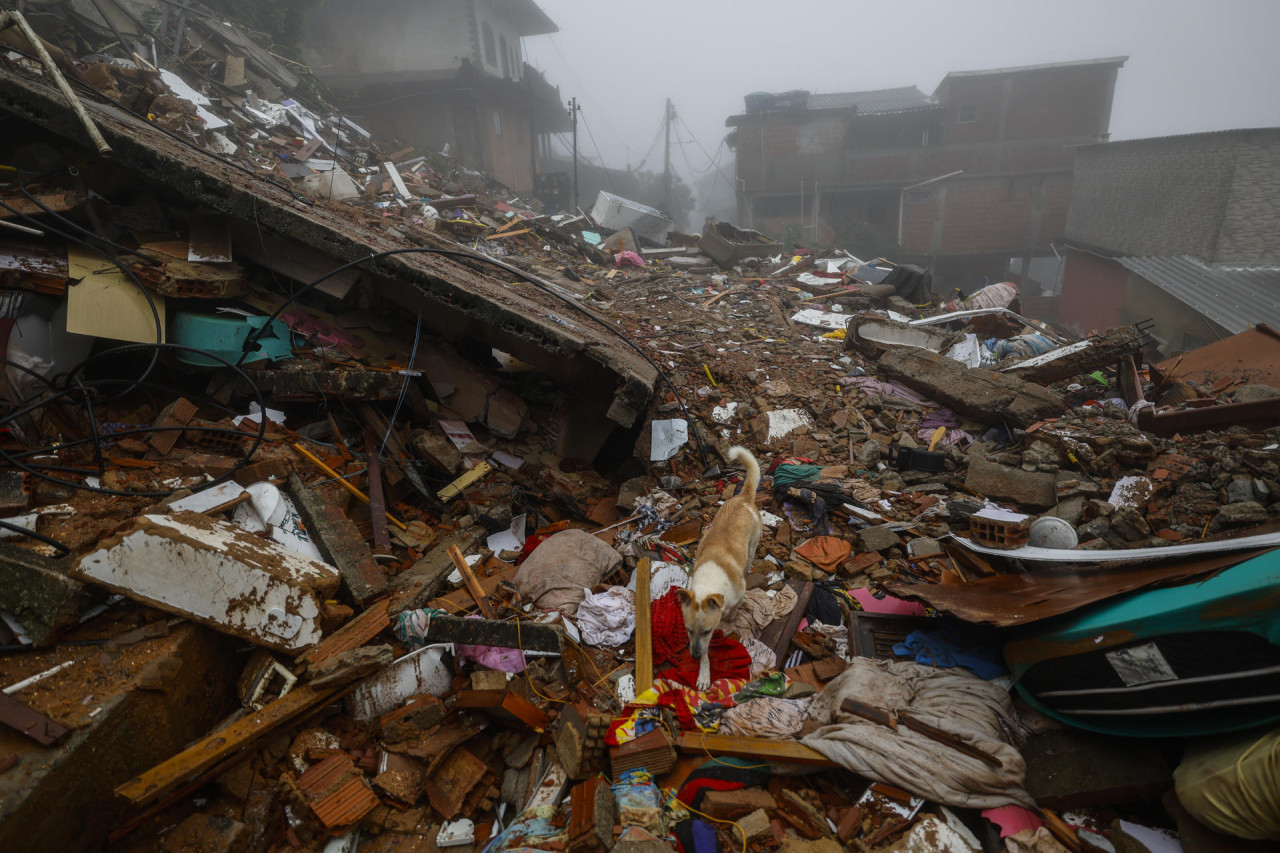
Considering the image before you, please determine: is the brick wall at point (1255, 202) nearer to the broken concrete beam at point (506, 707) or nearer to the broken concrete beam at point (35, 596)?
the broken concrete beam at point (506, 707)

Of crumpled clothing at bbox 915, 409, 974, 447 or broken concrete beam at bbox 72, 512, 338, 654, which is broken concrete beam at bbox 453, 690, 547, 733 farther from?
crumpled clothing at bbox 915, 409, 974, 447

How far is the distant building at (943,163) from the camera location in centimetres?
2431

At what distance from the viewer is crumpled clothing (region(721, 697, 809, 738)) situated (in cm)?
293

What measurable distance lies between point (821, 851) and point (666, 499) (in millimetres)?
2843

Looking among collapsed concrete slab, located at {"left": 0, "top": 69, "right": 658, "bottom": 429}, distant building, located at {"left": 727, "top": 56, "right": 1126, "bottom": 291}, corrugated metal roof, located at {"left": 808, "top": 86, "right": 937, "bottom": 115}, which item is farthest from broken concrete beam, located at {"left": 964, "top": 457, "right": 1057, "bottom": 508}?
corrugated metal roof, located at {"left": 808, "top": 86, "right": 937, "bottom": 115}

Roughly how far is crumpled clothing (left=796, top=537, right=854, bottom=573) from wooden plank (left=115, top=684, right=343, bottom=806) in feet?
10.0

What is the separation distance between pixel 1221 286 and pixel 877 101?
1976cm

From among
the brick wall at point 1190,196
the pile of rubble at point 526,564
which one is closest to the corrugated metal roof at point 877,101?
the brick wall at point 1190,196

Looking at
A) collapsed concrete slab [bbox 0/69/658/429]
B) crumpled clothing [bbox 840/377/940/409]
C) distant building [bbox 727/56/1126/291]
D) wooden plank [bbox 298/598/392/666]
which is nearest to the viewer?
wooden plank [bbox 298/598/392/666]

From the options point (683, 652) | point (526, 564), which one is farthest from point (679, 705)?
point (526, 564)

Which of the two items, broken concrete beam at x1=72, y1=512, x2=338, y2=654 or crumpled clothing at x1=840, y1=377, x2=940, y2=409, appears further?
crumpled clothing at x1=840, y1=377, x2=940, y2=409

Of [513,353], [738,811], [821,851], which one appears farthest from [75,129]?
[821,851]

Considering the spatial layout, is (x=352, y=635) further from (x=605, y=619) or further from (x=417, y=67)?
(x=417, y=67)

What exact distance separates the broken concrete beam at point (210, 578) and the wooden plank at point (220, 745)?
0.29m
